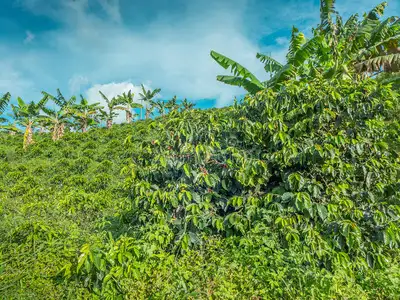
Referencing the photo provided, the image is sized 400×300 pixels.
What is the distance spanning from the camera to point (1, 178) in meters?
10.5

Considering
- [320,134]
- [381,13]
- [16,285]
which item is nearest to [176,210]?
[16,285]

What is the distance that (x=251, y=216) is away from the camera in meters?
3.89

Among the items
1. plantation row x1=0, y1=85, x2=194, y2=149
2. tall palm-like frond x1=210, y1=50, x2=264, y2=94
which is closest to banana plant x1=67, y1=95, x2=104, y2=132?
plantation row x1=0, y1=85, x2=194, y2=149

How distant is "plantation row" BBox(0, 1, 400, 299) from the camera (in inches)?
120

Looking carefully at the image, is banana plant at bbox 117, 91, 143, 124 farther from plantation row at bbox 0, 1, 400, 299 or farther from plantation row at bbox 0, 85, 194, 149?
plantation row at bbox 0, 1, 400, 299

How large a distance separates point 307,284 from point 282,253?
0.50m

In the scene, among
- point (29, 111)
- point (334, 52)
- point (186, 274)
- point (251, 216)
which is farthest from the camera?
point (29, 111)

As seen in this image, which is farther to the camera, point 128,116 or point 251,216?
point 128,116

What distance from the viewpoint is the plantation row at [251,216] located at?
304 centimetres

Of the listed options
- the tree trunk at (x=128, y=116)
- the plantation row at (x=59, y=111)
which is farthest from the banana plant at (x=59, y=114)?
the tree trunk at (x=128, y=116)

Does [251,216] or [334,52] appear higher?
[334,52]

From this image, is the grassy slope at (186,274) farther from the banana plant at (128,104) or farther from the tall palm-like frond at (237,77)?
the banana plant at (128,104)

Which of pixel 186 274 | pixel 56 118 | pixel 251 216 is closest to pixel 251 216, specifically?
pixel 251 216

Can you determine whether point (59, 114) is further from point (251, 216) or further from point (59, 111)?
point (251, 216)
